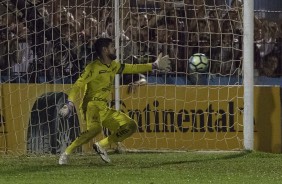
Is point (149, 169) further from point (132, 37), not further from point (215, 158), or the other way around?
point (132, 37)

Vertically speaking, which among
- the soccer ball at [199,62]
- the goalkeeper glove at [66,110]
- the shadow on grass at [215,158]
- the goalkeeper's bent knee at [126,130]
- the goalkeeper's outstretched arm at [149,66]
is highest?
the goalkeeper's outstretched arm at [149,66]

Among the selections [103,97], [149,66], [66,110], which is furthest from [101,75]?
[66,110]

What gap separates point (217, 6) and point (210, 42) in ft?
2.03

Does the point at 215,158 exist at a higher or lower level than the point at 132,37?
lower

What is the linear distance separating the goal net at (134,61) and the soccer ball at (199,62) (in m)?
0.09

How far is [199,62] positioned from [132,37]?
1196 mm

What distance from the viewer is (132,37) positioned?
1709cm

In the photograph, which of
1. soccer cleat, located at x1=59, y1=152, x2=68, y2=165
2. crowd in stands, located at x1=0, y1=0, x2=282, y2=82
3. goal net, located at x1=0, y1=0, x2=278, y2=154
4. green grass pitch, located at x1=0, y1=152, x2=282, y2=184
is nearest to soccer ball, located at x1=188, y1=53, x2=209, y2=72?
goal net, located at x1=0, y1=0, x2=278, y2=154

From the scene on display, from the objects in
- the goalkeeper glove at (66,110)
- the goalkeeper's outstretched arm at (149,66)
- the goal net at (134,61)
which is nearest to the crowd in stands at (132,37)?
the goal net at (134,61)

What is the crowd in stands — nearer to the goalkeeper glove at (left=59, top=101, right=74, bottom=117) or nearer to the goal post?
the goal post

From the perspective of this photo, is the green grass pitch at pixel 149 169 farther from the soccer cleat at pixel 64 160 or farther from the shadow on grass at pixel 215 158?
the soccer cleat at pixel 64 160

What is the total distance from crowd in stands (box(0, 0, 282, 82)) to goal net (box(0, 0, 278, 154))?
17 mm

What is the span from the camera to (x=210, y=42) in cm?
1730

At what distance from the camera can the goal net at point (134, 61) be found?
1680cm
